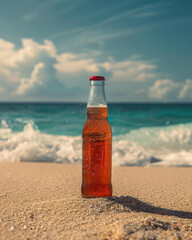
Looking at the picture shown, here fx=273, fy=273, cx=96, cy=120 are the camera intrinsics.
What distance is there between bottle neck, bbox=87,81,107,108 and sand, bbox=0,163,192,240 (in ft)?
2.80

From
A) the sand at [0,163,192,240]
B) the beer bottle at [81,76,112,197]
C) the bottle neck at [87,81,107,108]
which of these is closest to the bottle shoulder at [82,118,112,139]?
the beer bottle at [81,76,112,197]

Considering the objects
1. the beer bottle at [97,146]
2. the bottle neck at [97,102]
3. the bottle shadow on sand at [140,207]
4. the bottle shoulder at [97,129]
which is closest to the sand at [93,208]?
the bottle shadow on sand at [140,207]

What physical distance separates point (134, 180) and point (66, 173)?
40.9 inches

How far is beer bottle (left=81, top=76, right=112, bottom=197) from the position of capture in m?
2.42

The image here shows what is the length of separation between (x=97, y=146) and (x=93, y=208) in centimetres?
52

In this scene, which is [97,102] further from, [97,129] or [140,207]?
[140,207]

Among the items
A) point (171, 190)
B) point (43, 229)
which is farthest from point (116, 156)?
point (43, 229)

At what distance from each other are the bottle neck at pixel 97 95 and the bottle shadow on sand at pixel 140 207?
0.86 metres

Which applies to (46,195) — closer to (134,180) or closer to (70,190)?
(70,190)

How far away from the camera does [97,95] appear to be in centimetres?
252

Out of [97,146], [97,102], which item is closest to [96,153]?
[97,146]

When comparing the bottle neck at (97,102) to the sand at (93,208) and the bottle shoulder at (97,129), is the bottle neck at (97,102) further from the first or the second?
the sand at (93,208)

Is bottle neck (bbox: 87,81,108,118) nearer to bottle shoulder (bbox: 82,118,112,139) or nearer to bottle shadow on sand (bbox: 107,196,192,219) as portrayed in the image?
bottle shoulder (bbox: 82,118,112,139)

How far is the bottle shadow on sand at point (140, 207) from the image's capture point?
2425mm
